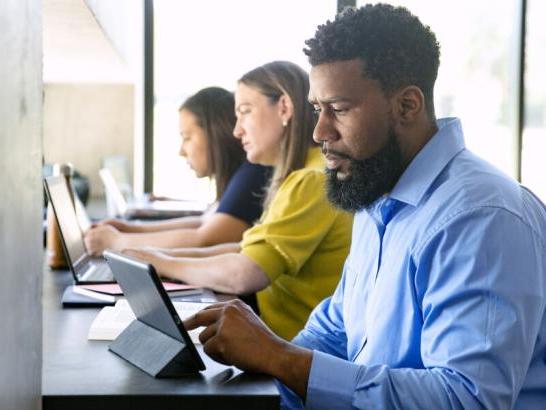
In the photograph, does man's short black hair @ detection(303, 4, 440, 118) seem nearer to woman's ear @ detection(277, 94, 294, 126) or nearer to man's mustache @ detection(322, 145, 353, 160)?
man's mustache @ detection(322, 145, 353, 160)

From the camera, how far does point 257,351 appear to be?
1.21 meters

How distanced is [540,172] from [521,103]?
0.43 metres

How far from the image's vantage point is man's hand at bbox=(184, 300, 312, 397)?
121 centimetres

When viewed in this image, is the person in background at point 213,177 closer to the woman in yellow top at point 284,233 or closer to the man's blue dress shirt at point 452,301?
the woman in yellow top at point 284,233

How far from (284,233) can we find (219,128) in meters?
0.94

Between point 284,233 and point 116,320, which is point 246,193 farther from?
point 116,320

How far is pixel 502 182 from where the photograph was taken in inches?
49.1

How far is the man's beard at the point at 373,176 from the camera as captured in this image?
1.38 meters

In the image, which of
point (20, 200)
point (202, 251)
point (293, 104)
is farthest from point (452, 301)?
point (202, 251)

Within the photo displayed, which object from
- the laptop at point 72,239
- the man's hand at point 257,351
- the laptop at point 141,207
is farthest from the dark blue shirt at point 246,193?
the man's hand at point 257,351

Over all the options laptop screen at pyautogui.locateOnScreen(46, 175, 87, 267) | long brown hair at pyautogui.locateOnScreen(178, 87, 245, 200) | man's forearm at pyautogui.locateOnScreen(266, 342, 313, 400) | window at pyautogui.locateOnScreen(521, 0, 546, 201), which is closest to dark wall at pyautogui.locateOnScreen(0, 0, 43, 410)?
man's forearm at pyautogui.locateOnScreen(266, 342, 313, 400)

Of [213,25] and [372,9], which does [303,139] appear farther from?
[213,25]

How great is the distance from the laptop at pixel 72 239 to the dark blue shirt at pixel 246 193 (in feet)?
1.41

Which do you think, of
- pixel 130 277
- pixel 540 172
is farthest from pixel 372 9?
pixel 540 172
